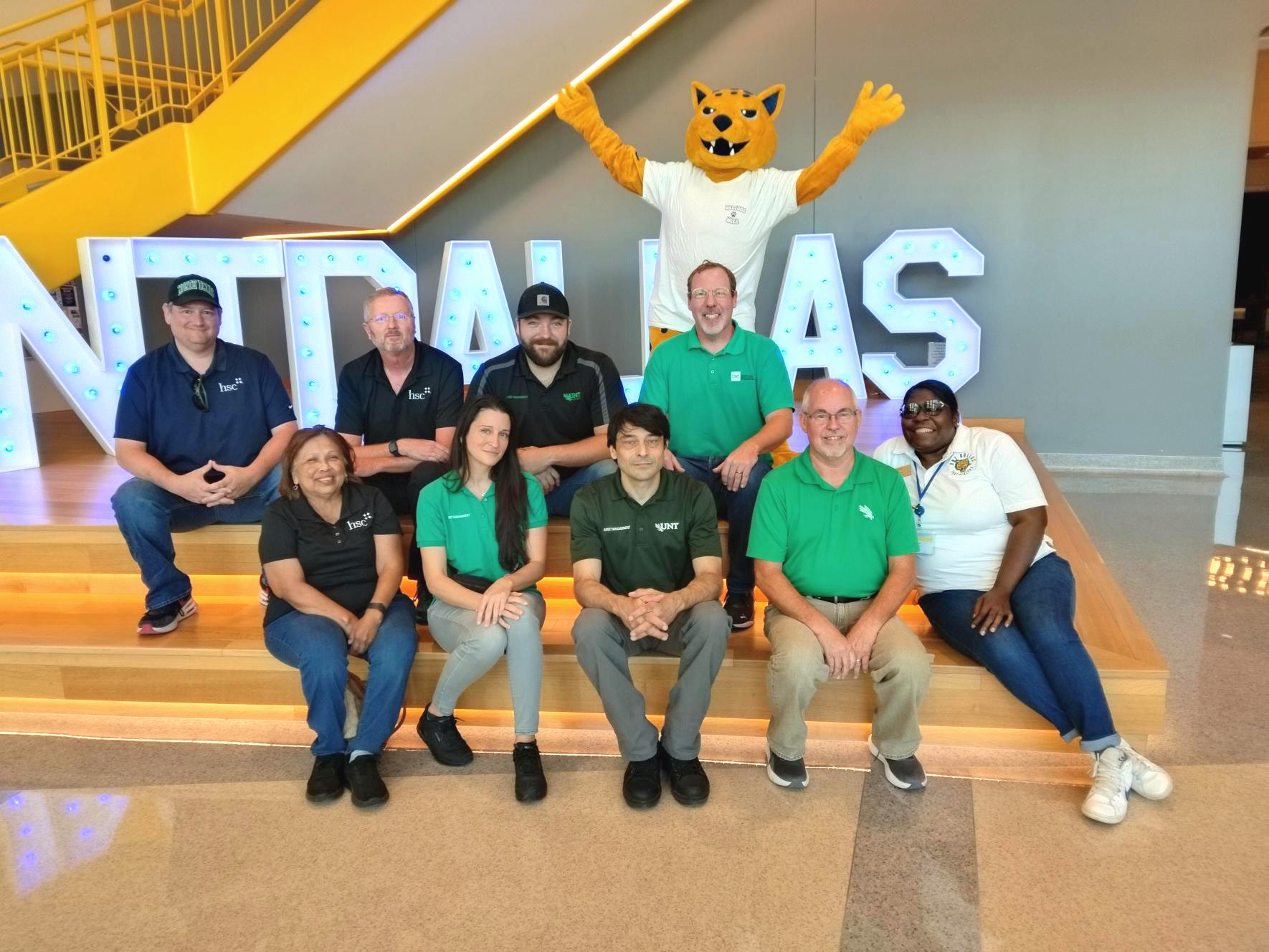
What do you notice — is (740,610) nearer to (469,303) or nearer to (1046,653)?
(1046,653)

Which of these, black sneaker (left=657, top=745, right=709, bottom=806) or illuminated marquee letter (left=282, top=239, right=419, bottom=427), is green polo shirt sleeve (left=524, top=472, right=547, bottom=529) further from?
illuminated marquee letter (left=282, top=239, right=419, bottom=427)

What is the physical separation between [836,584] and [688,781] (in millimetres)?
680

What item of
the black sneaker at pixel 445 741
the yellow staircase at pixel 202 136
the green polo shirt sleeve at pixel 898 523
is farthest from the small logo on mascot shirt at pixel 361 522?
the yellow staircase at pixel 202 136

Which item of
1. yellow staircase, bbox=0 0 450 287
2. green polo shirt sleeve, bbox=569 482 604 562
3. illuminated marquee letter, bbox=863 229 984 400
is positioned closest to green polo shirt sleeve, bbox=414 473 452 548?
green polo shirt sleeve, bbox=569 482 604 562

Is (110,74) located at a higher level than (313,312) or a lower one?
higher

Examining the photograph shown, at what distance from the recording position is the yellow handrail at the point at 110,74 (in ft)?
19.1

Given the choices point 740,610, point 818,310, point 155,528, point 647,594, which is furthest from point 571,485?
point 818,310

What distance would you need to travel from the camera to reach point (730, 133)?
3.76m

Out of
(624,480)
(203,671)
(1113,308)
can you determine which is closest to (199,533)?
(203,671)

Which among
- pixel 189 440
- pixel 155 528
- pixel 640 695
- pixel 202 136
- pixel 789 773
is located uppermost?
pixel 202 136

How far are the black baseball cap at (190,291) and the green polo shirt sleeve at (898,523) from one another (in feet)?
7.65

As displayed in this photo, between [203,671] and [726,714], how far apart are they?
1662mm

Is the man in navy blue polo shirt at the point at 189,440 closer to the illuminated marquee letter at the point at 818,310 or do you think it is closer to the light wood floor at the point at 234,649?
the light wood floor at the point at 234,649

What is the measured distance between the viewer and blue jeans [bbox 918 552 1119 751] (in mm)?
2350
